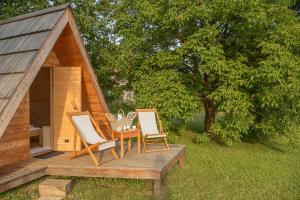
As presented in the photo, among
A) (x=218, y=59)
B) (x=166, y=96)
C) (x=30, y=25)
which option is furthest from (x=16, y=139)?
(x=218, y=59)

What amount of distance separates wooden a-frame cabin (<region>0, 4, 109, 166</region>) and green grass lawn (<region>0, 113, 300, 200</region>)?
1123mm

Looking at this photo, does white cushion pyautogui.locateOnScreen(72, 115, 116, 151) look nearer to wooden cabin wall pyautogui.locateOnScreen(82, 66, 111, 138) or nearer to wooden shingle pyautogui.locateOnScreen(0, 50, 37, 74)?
wooden cabin wall pyautogui.locateOnScreen(82, 66, 111, 138)

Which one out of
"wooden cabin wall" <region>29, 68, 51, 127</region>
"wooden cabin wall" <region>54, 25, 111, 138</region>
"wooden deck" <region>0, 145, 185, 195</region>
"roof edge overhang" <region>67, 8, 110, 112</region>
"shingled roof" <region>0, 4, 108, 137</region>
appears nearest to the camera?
"shingled roof" <region>0, 4, 108, 137</region>

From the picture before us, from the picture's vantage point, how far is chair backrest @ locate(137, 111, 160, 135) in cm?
726

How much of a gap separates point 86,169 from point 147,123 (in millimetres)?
2378

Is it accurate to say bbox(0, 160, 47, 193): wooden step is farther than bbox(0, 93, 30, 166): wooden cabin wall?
No

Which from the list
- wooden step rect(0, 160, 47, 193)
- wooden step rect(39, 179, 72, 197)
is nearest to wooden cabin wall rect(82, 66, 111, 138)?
wooden step rect(0, 160, 47, 193)

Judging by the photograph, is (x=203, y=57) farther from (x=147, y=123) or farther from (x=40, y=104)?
(x=40, y=104)

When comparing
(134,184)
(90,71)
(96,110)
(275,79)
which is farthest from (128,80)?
(134,184)

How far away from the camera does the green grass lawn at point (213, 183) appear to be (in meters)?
5.43

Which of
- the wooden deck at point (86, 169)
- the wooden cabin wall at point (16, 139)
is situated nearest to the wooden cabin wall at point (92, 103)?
the wooden cabin wall at point (16, 139)

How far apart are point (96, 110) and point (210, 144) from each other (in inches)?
191

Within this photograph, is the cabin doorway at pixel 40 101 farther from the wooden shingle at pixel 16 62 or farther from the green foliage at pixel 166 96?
the green foliage at pixel 166 96

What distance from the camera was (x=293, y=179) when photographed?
6.60 m
